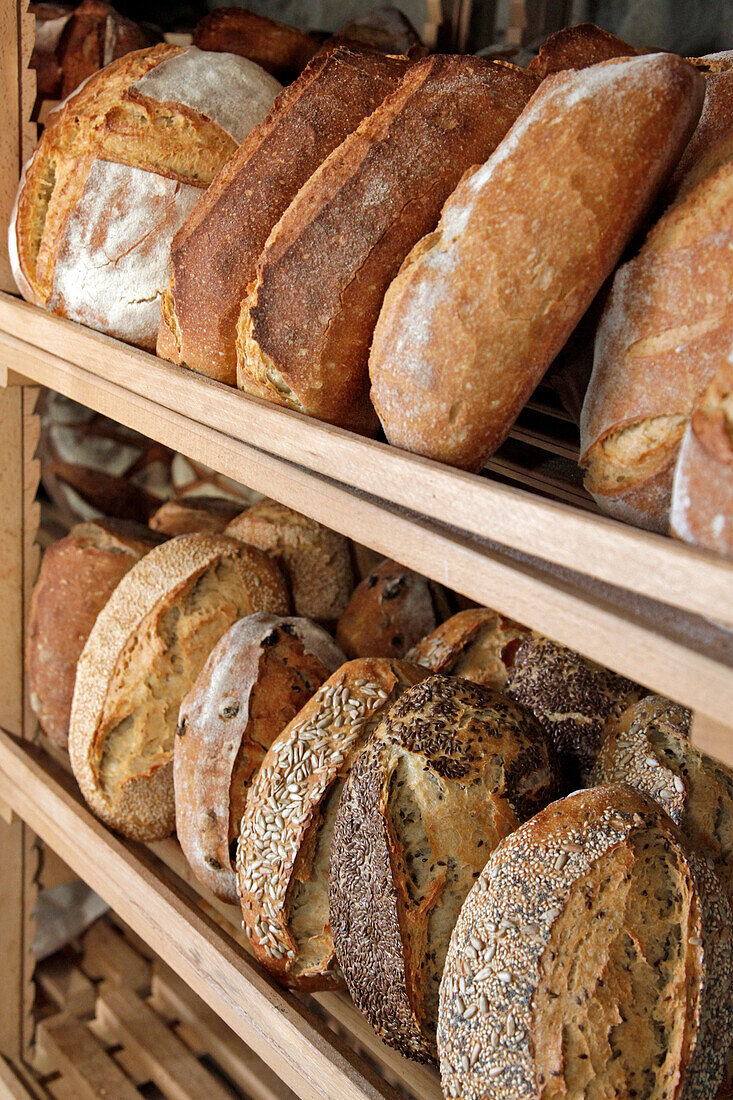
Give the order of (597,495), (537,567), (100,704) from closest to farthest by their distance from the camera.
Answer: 1. (537,567)
2. (597,495)
3. (100,704)

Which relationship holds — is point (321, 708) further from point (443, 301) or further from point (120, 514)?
point (120, 514)

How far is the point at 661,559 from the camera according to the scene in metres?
0.60

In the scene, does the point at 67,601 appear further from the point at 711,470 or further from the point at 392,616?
the point at 711,470

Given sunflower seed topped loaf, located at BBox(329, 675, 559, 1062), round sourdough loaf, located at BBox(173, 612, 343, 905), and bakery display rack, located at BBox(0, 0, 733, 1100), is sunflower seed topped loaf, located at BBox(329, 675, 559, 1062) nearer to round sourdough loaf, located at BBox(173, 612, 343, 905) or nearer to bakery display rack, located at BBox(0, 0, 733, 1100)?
bakery display rack, located at BBox(0, 0, 733, 1100)

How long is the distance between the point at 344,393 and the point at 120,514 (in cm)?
151

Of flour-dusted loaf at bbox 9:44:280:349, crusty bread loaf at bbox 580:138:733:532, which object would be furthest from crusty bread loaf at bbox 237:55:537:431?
flour-dusted loaf at bbox 9:44:280:349

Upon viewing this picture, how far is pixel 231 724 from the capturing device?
1211mm

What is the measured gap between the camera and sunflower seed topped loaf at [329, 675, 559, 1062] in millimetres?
919

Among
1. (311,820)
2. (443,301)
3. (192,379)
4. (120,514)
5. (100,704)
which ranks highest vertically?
(443,301)

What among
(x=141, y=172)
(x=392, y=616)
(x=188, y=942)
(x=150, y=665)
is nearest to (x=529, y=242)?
(x=141, y=172)

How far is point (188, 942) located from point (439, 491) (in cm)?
81

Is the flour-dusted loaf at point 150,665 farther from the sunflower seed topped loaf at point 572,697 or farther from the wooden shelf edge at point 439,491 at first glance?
the sunflower seed topped loaf at point 572,697

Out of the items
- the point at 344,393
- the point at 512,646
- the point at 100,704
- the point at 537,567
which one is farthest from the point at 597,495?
the point at 100,704

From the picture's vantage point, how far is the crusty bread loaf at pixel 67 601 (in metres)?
1.59
